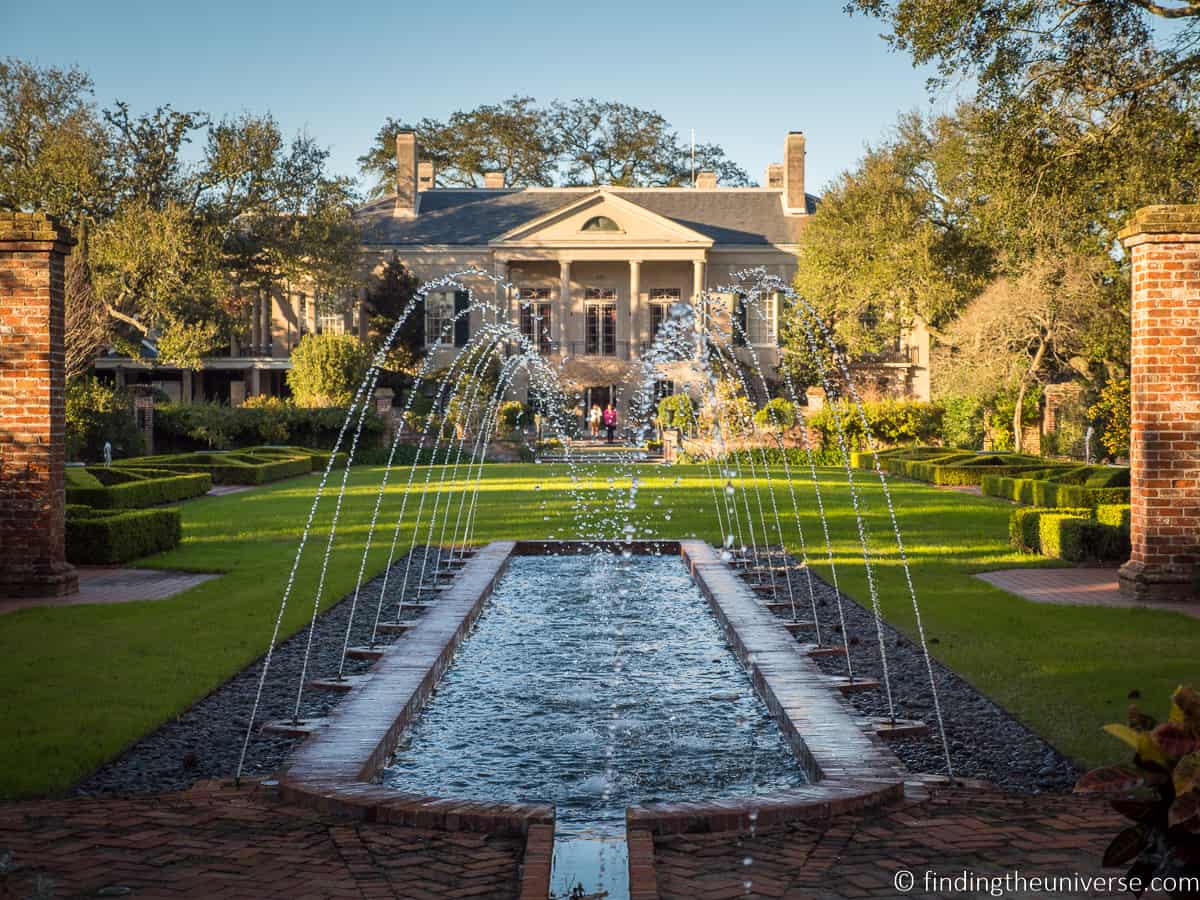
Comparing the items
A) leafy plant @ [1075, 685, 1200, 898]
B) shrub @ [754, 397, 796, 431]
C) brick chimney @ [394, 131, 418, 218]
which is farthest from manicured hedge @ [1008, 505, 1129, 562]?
brick chimney @ [394, 131, 418, 218]

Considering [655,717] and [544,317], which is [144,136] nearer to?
[544,317]

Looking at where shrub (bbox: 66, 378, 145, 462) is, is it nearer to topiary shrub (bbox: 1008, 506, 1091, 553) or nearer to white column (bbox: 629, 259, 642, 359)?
topiary shrub (bbox: 1008, 506, 1091, 553)

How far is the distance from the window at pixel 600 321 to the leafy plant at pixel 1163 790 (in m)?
44.9

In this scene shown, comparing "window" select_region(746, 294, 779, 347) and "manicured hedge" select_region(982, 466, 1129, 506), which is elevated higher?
"window" select_region(746, 294, 779, 347)

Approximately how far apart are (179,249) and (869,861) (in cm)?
3444

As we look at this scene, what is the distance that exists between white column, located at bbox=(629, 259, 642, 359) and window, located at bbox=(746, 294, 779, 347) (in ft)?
14.1

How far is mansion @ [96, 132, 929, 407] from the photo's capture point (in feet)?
148

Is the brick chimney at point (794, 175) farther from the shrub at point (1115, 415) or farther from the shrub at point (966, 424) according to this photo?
the shrub at point (1115, 415)

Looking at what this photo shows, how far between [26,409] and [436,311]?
35916 mm

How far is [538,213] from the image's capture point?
4847 centimetres

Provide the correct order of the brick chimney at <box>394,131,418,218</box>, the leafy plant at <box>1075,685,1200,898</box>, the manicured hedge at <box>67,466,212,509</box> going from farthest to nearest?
the brick chimney at <box>394,131,418,218</box>, the manicured hedge at <box>67,466,212,509</box>, the leafy plant at <box>1075,685,1200,898</box>

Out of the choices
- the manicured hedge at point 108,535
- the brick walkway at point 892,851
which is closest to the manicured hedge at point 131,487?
the manicured hedge at point 108,535

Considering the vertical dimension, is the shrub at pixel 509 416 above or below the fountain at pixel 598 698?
above

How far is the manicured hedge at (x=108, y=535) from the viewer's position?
11672mm
